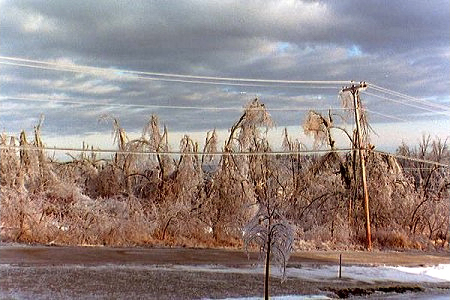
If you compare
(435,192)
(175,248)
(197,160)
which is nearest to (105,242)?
(175,248)

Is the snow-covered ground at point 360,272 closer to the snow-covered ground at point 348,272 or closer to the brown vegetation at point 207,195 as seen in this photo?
the snow-covered ground at point 348,272

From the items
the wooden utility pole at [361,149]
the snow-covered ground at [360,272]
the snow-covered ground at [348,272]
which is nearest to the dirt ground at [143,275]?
the snow-covered ground at [348,272]

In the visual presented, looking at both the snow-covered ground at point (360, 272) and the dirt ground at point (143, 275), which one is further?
the snow-covered ground at point (360, 272)

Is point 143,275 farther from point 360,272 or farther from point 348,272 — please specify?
point 360,272

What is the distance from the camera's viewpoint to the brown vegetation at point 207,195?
19.9 meters

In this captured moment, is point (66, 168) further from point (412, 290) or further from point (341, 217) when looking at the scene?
point (412, 290)

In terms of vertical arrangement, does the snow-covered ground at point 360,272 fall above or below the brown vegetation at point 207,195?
below

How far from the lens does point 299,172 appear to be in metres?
28.4

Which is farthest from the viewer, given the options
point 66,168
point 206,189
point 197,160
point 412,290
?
point 66,168

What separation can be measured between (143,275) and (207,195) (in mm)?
8912

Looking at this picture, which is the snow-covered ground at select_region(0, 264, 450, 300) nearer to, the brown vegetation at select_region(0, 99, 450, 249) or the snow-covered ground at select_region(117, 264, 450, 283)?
the snow-covered ground at select_region(117, 264, 450, 283)

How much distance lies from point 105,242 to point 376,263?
856cm

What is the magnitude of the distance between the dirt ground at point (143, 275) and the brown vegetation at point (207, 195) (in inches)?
70.7

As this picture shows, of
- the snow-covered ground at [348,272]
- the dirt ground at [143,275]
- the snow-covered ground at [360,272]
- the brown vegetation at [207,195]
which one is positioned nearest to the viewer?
Result: the dirt ground at [143,275]
